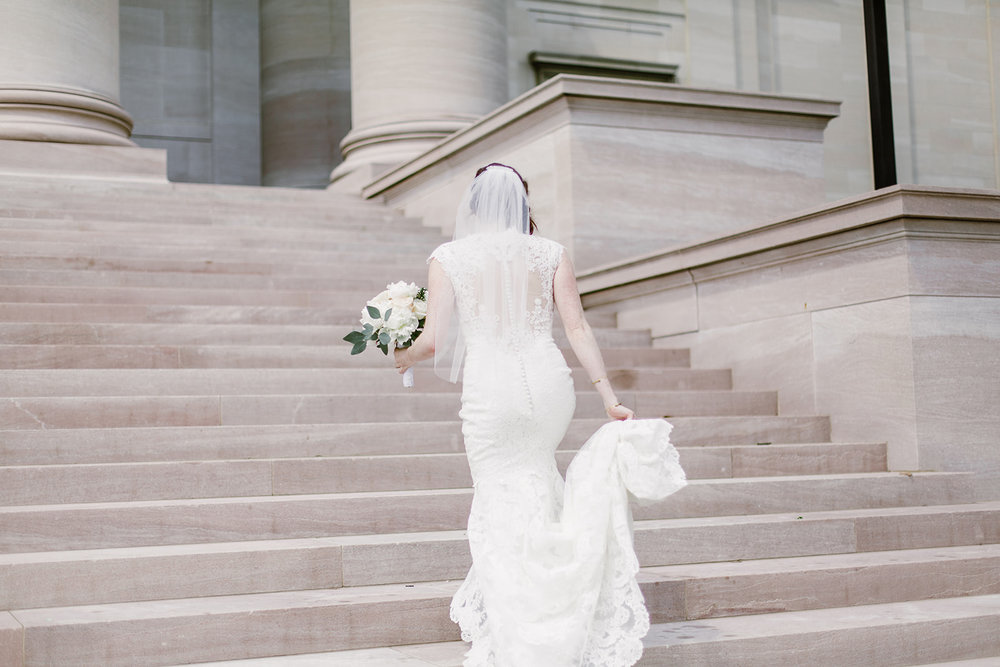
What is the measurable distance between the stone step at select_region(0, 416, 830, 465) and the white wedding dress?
2.37 meters

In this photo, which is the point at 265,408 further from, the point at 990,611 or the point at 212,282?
the point at 990,611

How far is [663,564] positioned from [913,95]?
17.5 meters

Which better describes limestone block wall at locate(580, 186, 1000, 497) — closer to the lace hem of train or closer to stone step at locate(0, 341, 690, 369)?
stone step at locate(0, 341, 690, 369)

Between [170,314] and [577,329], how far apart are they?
16.2 ft

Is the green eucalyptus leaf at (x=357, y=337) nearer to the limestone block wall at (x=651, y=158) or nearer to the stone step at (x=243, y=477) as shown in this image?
the stone step at (x=243, y=477)

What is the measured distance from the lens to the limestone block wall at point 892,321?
325 inches

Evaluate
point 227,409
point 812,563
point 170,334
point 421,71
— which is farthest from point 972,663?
point 421,71

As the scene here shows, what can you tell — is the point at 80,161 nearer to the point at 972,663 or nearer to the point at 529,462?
the point at 529,462

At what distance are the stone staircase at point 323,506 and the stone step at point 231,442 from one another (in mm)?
13

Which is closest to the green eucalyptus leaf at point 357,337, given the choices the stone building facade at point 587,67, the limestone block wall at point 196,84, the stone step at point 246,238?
the stone step at point 246,238

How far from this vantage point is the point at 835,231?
8.77m

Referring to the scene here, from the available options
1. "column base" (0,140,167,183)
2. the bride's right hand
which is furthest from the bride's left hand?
"column base" (0,140,167,183)

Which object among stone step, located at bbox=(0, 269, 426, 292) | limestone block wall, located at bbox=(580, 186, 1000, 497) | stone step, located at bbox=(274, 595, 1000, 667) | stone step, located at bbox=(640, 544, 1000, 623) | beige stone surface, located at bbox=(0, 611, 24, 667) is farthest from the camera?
stone step, located at bbox=(0, 269, 426, 292)

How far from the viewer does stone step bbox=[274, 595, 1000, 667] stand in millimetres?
5574
